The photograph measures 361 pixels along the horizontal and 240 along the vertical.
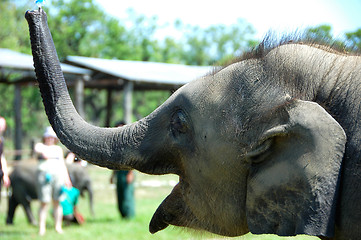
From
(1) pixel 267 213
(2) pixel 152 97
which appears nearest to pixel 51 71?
(1) pixel 267 213

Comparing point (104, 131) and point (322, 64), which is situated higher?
point (322, 64)

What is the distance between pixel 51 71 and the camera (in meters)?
3.00

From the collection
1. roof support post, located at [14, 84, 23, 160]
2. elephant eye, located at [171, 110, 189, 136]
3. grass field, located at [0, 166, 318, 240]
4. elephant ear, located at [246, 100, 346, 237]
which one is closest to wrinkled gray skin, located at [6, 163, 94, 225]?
grass field, located at [0, 166, 318, 240]

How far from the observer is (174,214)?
291cm

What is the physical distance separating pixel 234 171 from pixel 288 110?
0.39 metres

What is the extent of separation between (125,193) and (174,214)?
9.93 m

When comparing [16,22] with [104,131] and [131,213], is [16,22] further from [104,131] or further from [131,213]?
[104,131]

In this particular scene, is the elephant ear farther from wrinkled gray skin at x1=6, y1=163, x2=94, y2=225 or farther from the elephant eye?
wrinkled gray skin at x1=6, y1=163, x2=94, y2=225

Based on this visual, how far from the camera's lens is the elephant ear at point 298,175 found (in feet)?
7.21

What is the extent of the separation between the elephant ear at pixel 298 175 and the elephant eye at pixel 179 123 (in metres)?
0.44

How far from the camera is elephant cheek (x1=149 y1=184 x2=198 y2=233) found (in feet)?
9.31

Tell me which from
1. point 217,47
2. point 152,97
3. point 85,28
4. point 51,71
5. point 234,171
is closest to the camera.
A: point 234,171

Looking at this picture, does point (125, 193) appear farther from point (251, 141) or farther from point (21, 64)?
point (251, 141)

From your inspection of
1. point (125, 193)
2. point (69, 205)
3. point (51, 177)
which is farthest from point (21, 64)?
point (69, 205)
